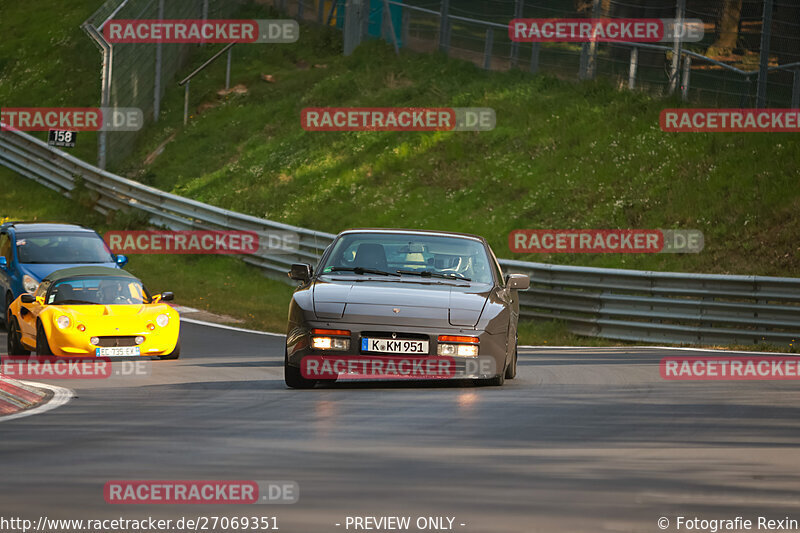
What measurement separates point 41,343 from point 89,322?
65cm

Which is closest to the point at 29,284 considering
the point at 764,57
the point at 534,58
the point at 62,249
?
the point at 62,249

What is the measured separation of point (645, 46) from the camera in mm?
30703

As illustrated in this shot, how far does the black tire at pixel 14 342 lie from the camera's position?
17.6 meters

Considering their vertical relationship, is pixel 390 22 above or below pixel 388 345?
above

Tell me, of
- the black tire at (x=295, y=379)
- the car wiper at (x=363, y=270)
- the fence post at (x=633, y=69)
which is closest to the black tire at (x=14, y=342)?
the car wiper at (x=363, y=270)

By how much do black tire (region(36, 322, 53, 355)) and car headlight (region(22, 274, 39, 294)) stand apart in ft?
12.0

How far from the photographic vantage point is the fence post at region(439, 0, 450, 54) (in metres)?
37.3

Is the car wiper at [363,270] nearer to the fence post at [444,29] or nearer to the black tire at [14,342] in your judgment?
the black tire at [14,342]

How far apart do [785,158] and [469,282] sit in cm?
1500

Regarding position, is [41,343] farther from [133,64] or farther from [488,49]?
[133,64]

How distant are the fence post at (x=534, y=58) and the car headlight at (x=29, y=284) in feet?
58.0

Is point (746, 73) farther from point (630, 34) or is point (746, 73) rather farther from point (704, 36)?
point (630, 34)

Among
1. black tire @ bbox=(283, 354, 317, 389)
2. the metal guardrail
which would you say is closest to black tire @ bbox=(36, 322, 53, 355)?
black tire @ bbox=(283, 354, 317, 389)

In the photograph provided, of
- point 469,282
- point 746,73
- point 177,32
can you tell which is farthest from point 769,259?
point 177,32
